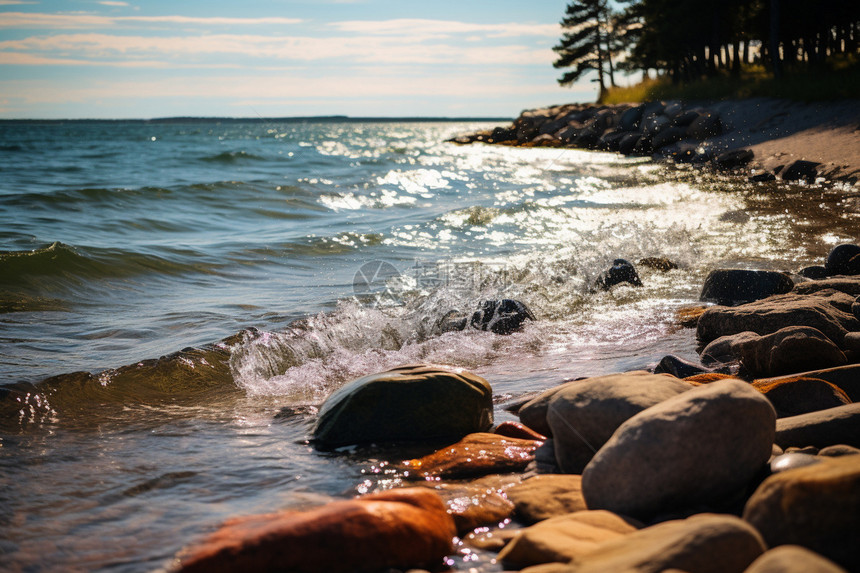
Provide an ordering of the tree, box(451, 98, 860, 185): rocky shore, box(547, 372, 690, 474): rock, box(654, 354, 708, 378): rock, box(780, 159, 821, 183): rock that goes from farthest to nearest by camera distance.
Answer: the tree → box(451, 98, 860, 185): rocky shore → box(780, 159, 821, 183): rock → box(654, 354, 708, 378): rock → box(547, 372, 690, 474): rock

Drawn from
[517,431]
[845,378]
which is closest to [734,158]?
[845,378]

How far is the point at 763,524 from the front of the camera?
211 cm

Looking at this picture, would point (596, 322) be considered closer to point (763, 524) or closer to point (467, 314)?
point (467, 314)

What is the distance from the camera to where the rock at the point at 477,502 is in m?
2.88

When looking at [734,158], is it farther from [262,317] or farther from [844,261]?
[262,317]

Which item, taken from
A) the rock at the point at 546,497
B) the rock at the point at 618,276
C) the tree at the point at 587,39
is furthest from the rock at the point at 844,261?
the tree at the point at 587,39

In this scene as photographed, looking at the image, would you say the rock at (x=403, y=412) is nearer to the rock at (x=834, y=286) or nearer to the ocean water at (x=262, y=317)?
the ocean water at (x=262, y=317)

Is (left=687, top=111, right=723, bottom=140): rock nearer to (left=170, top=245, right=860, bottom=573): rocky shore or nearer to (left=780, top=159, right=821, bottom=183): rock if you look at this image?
(left=780, top=159, right=821, bottom=183): rock

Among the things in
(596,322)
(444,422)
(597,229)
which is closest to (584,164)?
(597,229)

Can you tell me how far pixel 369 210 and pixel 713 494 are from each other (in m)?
13.5

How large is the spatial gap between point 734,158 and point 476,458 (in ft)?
60.6

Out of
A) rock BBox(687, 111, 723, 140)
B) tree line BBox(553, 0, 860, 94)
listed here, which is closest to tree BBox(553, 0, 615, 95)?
tree line BBox(553, 0, 860, 94)

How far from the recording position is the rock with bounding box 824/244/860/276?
22.8 ft

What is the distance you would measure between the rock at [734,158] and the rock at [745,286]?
1376cm
